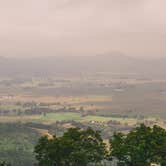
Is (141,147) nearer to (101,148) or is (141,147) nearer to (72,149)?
(101,148)

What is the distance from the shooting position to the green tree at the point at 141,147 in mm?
58106

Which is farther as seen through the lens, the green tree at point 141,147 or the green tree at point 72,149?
the green tree at point 72,149

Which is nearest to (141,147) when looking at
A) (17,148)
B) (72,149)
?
(72,149)

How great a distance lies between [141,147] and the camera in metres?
58.3

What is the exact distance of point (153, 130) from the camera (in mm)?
60094

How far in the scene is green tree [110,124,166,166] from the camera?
191ft

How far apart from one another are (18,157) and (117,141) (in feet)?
313

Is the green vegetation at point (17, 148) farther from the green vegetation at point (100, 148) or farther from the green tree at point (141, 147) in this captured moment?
the green tree at point (141, 147)

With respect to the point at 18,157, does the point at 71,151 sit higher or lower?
higher

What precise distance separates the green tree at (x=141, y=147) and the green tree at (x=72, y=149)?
2.48 meters

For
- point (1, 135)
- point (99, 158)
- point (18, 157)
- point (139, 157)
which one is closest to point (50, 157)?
point (99, 158)

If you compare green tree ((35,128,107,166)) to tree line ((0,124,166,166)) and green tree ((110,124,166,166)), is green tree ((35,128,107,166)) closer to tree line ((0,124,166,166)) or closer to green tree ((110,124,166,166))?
tree line ((0,124,166,166))

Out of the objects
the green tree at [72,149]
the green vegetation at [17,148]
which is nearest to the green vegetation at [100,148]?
the green tree at [72,149]

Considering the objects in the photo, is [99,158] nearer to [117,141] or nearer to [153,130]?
[117,141]
